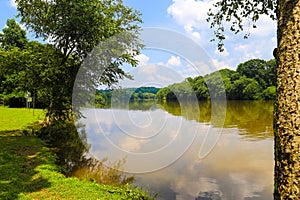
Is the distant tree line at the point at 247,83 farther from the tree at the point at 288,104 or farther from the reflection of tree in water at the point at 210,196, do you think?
the tree at the point at 288,104

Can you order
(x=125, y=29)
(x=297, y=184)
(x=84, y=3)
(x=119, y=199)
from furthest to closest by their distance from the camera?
(x=125, y=29) < (x=84, y=3) < (x=119, y=199) < (x=297, y=184)

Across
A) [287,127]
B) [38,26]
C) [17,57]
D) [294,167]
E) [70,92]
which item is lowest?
[294,167]

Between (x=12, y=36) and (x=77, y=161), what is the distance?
4145 cm

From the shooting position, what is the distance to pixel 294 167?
2.87 m

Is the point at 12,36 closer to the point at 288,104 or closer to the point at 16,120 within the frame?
the point at 16,120

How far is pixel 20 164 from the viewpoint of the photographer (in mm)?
9547

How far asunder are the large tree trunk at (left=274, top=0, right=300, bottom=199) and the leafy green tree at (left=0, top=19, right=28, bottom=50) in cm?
4744

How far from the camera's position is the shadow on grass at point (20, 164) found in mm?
7130

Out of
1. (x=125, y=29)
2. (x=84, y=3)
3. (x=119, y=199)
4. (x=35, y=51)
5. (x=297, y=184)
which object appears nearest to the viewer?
(x=297, y=184)

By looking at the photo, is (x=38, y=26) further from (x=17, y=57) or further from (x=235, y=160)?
(x=235, y=160)

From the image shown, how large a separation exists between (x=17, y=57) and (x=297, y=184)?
612 inches

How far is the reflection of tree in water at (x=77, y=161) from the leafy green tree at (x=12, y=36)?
33179mm

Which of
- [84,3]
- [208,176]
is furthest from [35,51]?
[208,176]

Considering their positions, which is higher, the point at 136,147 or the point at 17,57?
the point at 17,57
